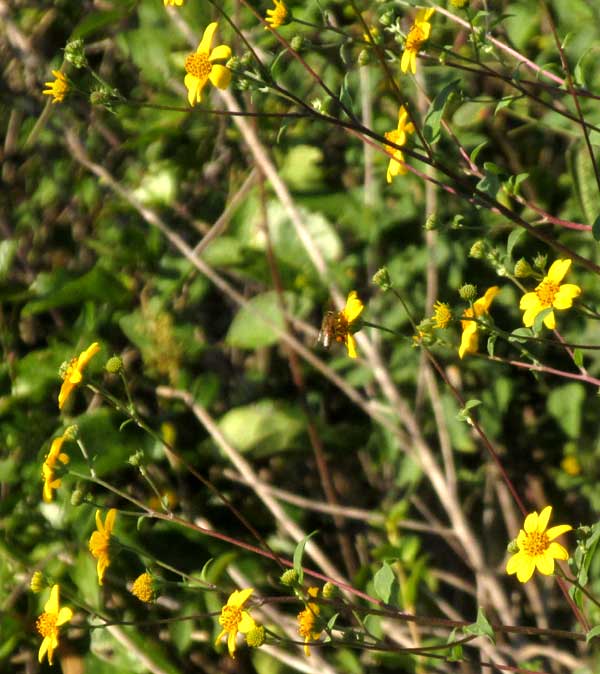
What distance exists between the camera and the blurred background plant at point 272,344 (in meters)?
1.85

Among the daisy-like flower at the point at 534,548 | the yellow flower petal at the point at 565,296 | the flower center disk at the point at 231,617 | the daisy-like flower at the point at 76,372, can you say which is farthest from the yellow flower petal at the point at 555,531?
the daisy-like flower at the point at 76,372

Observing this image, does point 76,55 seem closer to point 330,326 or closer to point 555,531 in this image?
point 330,326

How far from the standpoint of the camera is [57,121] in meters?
2.29

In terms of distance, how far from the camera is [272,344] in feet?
7.04

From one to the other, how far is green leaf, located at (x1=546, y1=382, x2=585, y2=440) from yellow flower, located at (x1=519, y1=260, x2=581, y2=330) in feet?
3.07

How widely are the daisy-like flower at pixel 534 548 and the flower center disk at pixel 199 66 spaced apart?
23.8 inches

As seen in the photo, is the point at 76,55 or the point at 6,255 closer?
the point at 76,55

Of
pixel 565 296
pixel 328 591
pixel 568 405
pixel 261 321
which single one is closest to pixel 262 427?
pixel 261 321

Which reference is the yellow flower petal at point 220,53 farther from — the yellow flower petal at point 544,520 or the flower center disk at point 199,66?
the yellow flower petal at point 544,520

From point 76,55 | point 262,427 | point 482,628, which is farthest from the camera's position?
point 262,427

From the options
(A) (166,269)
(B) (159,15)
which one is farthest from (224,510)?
(B) (159,15)

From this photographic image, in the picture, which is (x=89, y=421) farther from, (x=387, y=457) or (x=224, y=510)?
(x=387, y=457)

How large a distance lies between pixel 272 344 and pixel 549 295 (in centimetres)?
102

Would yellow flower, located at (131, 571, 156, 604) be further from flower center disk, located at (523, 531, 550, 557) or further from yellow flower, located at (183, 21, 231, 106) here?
yellow flower, located at (183, 21, 231, 106)
